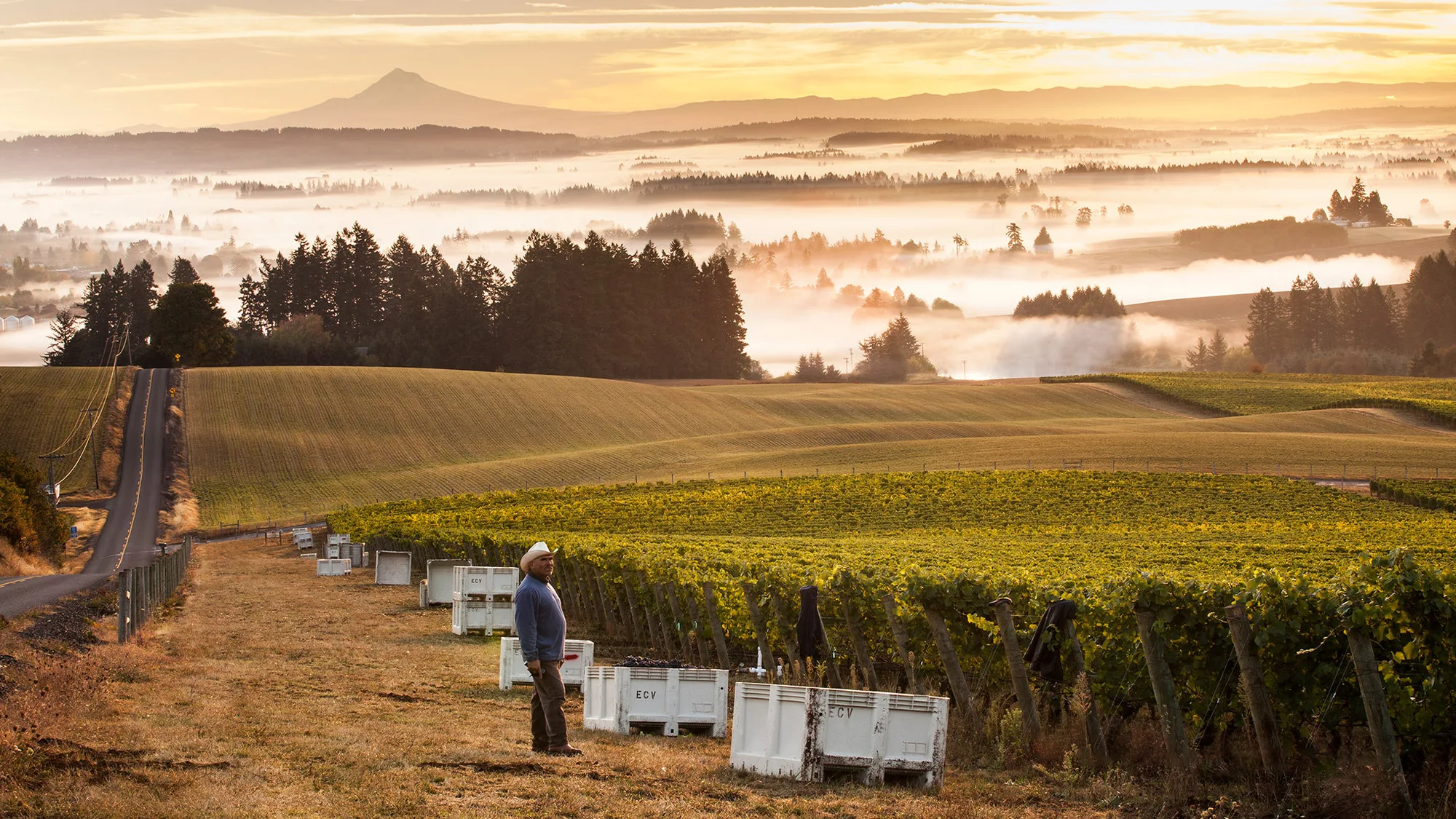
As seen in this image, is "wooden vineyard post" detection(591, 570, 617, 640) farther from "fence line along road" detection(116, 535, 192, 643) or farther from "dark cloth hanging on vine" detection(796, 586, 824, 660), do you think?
"dark cloth hanging on vine" detection(796, 586, 824, 660)

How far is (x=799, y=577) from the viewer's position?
20281 mm

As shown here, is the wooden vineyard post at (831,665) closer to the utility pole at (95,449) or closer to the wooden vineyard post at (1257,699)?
the wooden vineyard post at (1257,699)

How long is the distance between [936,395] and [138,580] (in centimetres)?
10679

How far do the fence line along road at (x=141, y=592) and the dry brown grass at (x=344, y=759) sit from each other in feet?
2.95

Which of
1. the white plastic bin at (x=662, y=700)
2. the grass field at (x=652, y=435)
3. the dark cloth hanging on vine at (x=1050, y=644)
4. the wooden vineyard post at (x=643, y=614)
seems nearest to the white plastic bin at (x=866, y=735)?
the dark cloth hanging on vine at (x=1050, y=644)

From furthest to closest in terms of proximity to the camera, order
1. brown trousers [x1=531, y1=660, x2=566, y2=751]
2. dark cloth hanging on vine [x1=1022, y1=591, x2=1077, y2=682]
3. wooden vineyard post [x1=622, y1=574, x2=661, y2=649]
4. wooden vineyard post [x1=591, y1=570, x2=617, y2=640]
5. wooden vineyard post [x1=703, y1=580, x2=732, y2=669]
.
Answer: wooden vineyard post [x1=591, y1=570, x2=617, y2=640]
wooden vineyard post [x1=622, y1=574, x2=661, y2=649]
wooden vineyard post [x1=703, y1=580, x2=732, y2=669]
dark cloth hanging on vine [x1=1022, y1=591, x2=1077, y2=682]
brown trousers [x1=531, y1=660, x2=566, y2=751]

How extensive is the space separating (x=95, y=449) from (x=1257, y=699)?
92795 millimetres

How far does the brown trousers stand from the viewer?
13422 millimetres

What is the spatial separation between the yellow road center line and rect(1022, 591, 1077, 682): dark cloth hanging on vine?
49059mm

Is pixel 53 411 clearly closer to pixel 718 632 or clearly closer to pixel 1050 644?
pixel 718 632

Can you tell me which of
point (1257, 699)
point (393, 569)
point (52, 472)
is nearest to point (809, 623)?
point (1257, 699)

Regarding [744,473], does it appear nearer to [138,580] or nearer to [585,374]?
[138,580]

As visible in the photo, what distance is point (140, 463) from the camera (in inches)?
3558

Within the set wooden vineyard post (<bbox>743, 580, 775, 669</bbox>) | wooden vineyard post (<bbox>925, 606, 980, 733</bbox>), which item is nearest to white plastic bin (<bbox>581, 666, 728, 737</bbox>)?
wooden vineyard post (<bbox>925, 606, 980, 733</bbox>)
